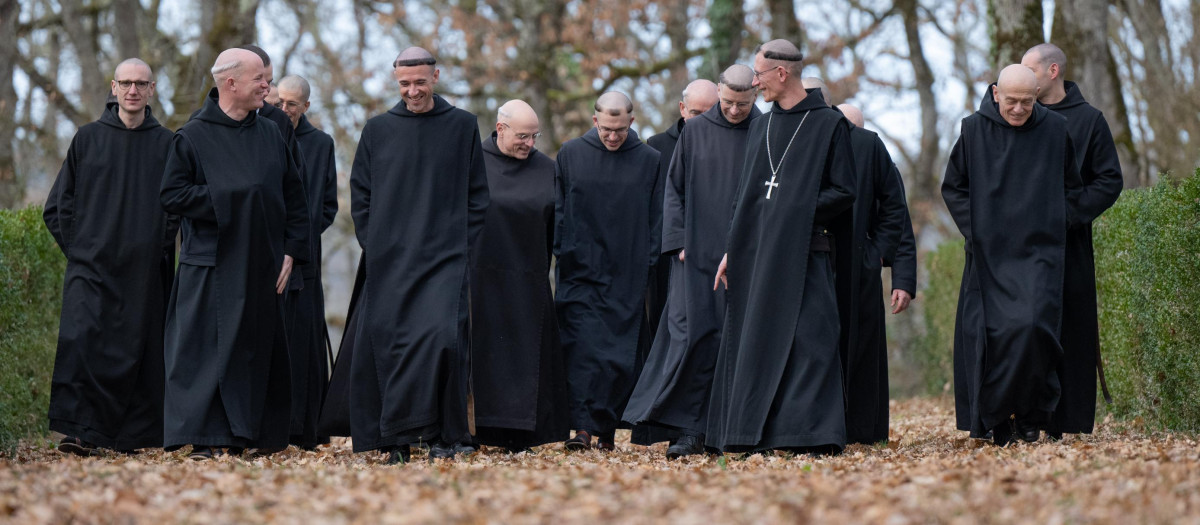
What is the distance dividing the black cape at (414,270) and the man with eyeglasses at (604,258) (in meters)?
1.50

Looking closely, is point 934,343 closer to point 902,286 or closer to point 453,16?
point 902,286

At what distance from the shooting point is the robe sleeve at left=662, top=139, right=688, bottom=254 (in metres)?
8.84

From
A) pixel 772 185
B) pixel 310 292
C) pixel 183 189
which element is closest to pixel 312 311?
pixel 310 292

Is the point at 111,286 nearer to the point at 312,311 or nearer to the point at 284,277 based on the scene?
the point at 284,277

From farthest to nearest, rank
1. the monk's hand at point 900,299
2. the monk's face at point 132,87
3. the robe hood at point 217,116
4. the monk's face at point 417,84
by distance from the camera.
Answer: the monk's face at point 132,87
the monk's hand at point 900,299
the robe hood at point 217,116
the monk's face at point 417,84

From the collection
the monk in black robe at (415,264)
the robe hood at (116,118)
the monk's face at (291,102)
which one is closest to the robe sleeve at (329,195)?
the monk's face at (291,102)

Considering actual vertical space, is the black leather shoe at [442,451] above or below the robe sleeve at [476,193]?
below

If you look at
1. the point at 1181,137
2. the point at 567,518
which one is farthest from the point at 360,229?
the point at 1181,137

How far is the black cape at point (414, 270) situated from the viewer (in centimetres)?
804

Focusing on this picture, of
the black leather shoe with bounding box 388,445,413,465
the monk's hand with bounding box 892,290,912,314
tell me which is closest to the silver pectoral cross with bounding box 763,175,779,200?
the monk's hand with bounding box 892,290,912,314

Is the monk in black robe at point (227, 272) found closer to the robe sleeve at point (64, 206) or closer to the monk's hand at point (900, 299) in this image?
the robe sleeve at point (64, 206)

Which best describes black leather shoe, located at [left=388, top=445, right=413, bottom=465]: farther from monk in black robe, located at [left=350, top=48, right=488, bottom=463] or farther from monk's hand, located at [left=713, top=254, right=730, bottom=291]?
monk's hand, located at [left=713, top=254, right=730, bottom=291]

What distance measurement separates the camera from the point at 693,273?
8.70 metres

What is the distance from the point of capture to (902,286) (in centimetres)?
873
